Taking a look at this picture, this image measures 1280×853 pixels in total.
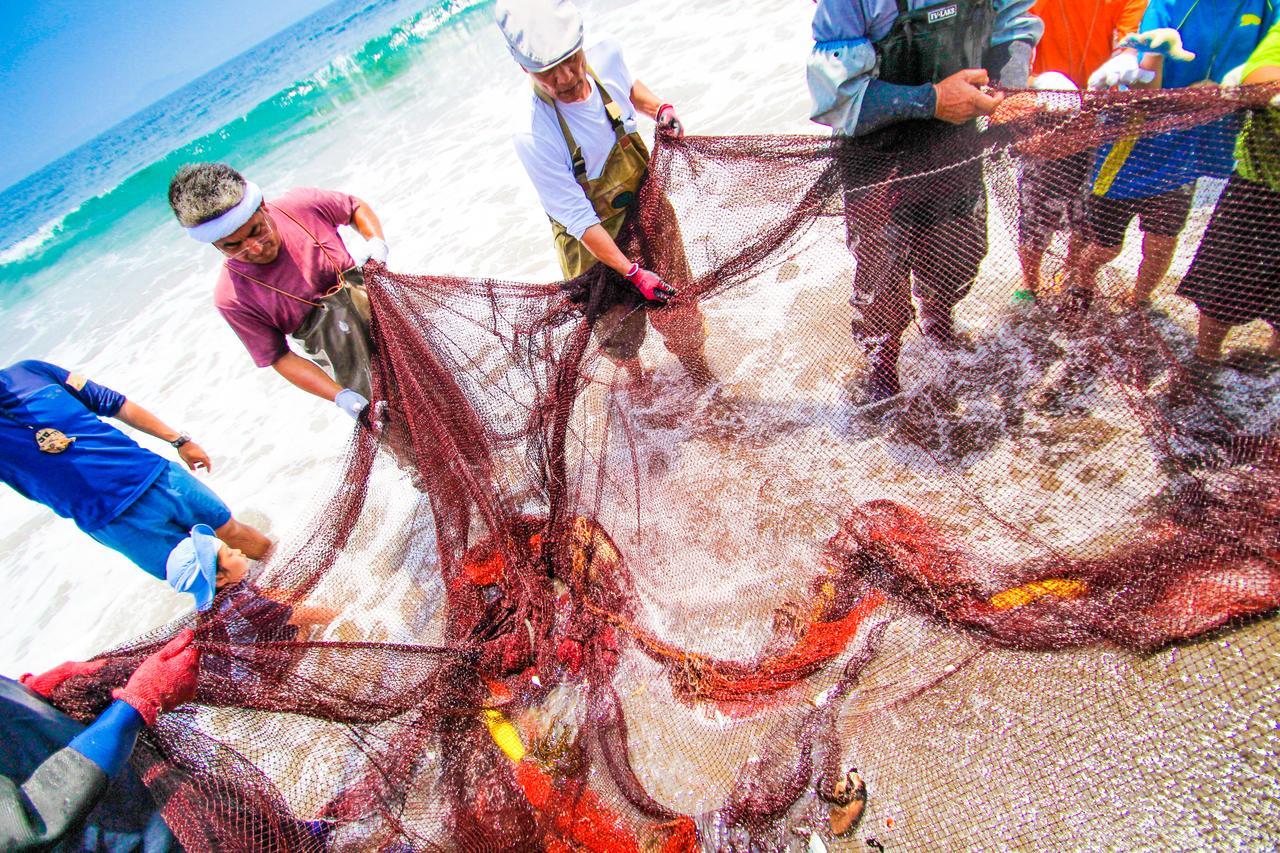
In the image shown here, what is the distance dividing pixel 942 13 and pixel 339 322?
321 cm

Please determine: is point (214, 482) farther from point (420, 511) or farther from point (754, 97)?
point (754, 97)

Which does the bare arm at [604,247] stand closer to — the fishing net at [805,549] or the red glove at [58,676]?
the fishing net at [805,549]

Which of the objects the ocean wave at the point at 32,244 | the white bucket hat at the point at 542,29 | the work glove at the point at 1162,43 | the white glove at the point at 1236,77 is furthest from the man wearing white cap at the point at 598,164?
the ocean wave at the point at 32,244

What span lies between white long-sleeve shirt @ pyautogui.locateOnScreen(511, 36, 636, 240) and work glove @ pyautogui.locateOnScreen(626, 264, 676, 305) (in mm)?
319

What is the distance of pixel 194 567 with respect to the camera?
3346 millimetres

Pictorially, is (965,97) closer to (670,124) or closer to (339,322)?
(670,124)

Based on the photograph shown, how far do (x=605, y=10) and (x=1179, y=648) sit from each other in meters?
16.0

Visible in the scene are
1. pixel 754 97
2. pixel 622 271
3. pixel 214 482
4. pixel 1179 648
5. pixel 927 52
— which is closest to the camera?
pixel 1179 648

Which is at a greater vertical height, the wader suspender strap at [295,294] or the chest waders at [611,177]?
the wader suspender strap at [295,294]

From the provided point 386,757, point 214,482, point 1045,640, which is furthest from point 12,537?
point 1045,640

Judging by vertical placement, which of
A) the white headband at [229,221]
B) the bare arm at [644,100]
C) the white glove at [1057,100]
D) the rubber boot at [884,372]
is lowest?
the rubber boot at [884,372]

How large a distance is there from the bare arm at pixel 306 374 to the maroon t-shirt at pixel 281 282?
51 millimetres

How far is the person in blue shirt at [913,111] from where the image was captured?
2.42m

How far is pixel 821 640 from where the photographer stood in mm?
2369
